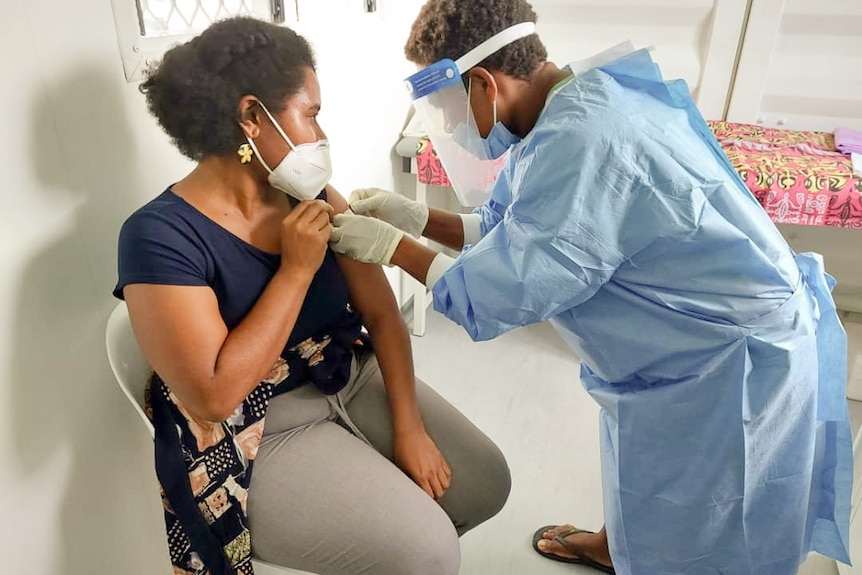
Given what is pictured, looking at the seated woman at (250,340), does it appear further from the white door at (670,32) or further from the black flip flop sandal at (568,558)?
the white door at (670,32)

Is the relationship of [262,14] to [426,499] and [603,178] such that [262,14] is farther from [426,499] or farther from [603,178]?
[426,499]

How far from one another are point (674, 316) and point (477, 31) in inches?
23.7

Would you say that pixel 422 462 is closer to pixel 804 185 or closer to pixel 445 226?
pixel 445 226

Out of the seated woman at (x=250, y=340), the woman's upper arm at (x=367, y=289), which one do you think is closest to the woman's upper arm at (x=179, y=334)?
the seated woman at (x=250, y=340)

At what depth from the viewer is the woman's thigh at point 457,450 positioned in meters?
1.25

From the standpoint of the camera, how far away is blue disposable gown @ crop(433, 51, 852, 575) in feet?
3.28

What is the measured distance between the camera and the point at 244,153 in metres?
1.05

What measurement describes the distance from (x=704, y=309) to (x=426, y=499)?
0.58m

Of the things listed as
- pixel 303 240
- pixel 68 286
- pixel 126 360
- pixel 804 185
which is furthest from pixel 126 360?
pixel 804 185

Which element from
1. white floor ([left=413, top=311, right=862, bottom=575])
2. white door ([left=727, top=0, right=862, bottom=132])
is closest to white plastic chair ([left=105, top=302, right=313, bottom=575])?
white floor ([left=413, top=311, right=862, bottom=575])

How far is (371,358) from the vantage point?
1363mm

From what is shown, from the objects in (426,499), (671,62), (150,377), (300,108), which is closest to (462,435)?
(426,499)

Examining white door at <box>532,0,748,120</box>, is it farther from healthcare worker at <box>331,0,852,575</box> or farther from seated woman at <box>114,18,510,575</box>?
seated woman at <box>114,18,510,575</box>

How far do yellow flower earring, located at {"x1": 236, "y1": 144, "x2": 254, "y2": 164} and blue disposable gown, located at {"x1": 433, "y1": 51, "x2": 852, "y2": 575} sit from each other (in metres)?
0.39
